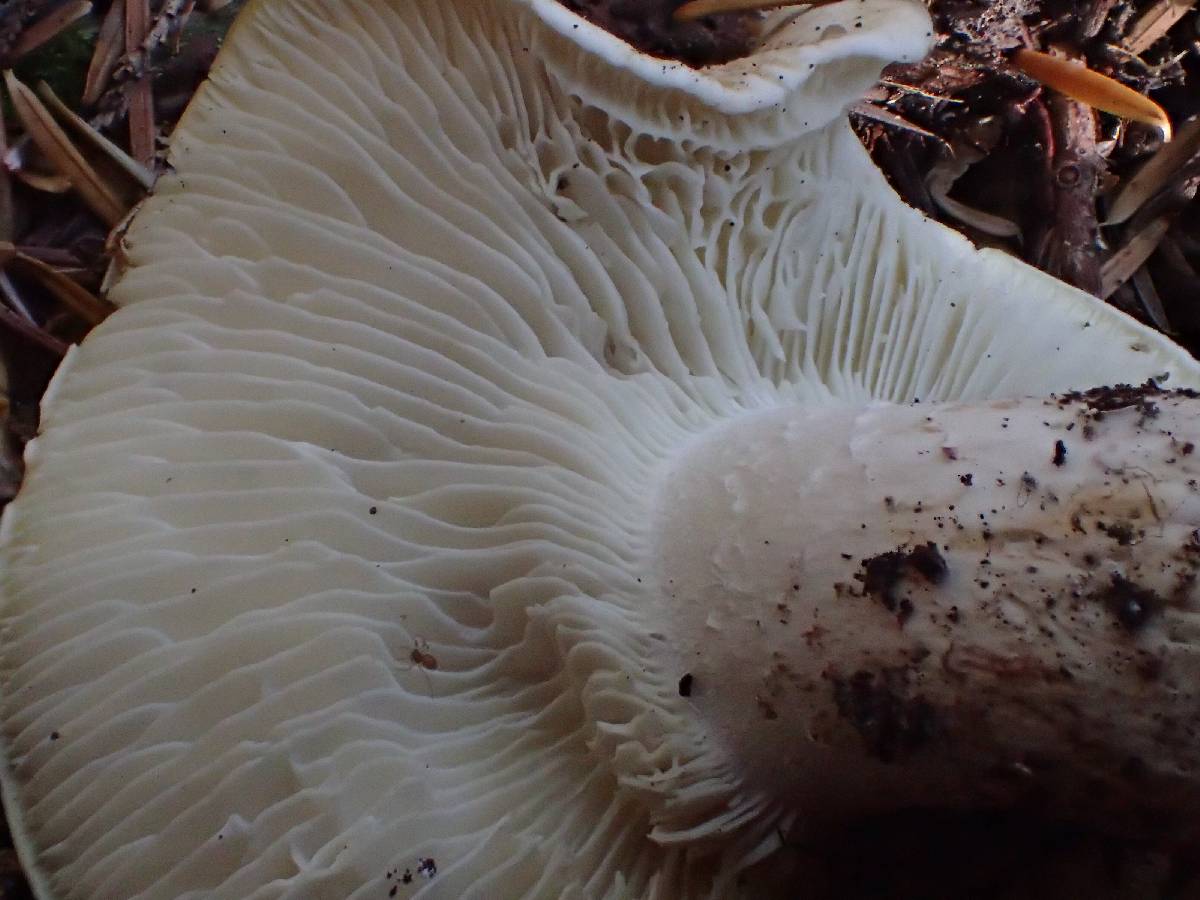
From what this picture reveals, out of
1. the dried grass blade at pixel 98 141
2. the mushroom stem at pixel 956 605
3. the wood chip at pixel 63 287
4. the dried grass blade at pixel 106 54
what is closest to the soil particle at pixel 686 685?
the mushroom stem at pixel 956 605

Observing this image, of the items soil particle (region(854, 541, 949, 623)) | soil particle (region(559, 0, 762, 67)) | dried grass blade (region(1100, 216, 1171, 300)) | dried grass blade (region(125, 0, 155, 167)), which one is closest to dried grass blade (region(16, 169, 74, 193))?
dried grass blade (region(125, 0, 155, 167))

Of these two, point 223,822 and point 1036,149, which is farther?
point 1036,149

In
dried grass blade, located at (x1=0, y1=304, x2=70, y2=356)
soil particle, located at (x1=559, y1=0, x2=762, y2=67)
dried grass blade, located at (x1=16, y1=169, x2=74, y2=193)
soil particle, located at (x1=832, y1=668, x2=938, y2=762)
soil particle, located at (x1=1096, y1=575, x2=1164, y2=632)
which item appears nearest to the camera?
soil particle, located at (x1=1096, y1=575, x2=1164, y2=632)

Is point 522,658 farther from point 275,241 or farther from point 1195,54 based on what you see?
point 1195,54

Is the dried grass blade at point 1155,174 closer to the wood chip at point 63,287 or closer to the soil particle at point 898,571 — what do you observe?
the soil particle at point 898,571

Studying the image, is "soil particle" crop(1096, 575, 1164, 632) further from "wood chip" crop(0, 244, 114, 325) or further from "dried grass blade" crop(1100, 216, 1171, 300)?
"wood chip" crop(0, 244, 114, 325)

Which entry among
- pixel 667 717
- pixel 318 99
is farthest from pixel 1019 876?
pixel 318 99
